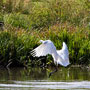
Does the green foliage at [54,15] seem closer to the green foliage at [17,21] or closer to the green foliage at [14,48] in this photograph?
the green foliage at [17,21]

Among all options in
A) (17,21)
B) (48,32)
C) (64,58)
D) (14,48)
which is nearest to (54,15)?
(17,21)

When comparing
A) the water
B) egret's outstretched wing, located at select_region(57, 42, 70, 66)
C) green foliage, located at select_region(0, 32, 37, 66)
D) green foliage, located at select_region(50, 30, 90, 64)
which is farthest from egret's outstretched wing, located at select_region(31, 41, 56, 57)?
green foliage, located at select_region(50, 30, 90, 64)

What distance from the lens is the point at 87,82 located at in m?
13.2

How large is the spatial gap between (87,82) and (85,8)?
12.3 meters

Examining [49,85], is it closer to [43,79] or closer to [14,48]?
[43,79]

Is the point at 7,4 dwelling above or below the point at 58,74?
above

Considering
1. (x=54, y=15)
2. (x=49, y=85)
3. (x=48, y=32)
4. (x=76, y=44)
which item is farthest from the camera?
(x=54, y=15)

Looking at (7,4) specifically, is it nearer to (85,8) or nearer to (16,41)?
(85,8)

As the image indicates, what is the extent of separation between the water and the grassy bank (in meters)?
0.71

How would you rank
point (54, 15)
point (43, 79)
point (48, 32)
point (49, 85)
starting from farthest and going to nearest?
point (54, 15) < point (48, 32) < point (43, 79) < point (49, 85)

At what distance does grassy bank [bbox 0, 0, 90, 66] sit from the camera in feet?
57.1

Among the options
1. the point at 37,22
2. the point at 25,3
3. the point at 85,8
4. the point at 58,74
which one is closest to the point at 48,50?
the point at 58,74

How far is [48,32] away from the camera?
19.5m

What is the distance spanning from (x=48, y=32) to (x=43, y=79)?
18.2 ft
